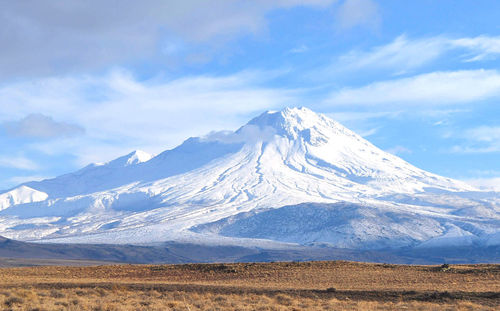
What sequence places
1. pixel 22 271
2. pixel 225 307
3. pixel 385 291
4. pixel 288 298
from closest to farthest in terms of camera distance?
1. pixel 225 307
2. pixel 288 298
3. pixel 385 291
4. pixel 22 271

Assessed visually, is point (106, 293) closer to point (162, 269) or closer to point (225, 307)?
point (225, 307)

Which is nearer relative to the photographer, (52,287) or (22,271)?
(52,287)

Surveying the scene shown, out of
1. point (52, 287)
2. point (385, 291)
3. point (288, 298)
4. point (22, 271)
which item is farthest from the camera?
point (22, 271)

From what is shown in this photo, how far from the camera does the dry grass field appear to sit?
2923cm

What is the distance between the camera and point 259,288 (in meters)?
35.8

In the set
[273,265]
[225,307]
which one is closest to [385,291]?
[225,307]

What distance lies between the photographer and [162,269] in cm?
4941

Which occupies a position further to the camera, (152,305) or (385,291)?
(385,291)

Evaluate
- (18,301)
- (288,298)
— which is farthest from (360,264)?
(18,301)

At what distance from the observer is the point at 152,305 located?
28.6 m

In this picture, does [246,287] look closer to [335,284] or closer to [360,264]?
[335,284]

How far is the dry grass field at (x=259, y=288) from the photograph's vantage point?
29234 millimetres

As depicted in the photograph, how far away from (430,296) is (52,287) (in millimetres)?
19171

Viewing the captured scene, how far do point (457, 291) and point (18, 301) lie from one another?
20.2 meters
